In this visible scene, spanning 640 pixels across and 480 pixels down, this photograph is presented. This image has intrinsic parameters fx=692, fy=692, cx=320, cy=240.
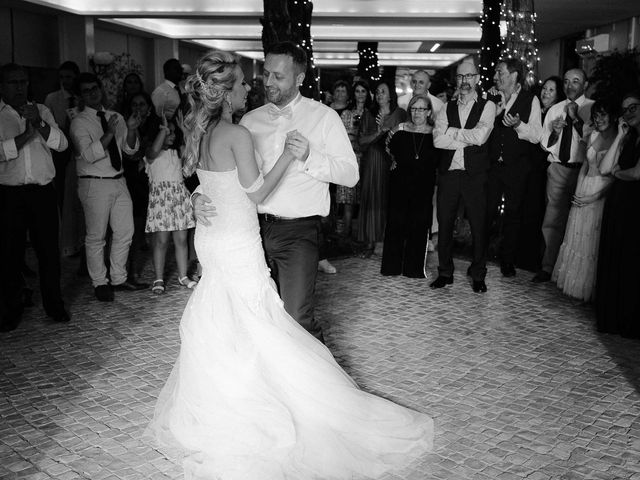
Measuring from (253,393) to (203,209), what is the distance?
2.87ft

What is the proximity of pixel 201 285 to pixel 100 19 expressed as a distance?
13.9 m

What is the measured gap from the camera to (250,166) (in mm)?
3100

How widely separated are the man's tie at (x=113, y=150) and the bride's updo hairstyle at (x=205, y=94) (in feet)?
9.24

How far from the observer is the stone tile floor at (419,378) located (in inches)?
127

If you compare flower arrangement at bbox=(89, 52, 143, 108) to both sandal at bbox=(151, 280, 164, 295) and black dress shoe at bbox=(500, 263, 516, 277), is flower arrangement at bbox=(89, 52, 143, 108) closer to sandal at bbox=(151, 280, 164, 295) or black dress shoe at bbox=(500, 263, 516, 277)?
sandal at bbox=(151, 280, 164, 295)

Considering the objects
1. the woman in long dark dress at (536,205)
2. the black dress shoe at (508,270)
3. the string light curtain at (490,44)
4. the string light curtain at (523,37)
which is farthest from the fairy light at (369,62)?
the black dress shoe at (508,270)

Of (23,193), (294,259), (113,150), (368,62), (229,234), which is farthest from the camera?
(368,62)

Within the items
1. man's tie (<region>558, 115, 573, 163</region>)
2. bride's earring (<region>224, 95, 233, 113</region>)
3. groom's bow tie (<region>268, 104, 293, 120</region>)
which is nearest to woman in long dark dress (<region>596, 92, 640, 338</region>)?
man's tie (<region>558, 115, 573, 163</region>)

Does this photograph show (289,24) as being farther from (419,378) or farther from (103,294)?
(419,378)

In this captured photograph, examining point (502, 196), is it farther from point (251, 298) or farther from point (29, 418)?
point (29, 418)

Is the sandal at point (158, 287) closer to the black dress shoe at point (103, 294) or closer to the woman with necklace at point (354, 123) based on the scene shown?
the black dress shoe at point (103, 294)

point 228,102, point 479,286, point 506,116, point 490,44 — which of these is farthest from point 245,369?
point 490,44

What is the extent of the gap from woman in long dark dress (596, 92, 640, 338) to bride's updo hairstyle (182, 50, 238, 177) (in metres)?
3.29

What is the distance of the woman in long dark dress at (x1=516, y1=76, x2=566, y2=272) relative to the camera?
7008 mm
